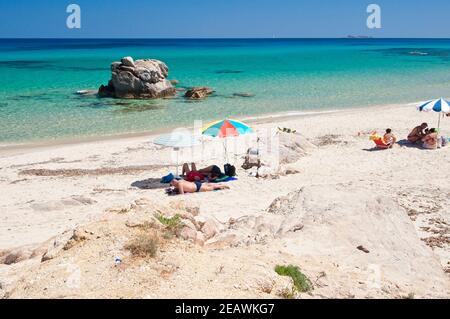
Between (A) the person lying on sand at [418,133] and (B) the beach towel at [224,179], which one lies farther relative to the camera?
(A) the person lying on sand at [418,133]

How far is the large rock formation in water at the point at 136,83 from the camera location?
118ft

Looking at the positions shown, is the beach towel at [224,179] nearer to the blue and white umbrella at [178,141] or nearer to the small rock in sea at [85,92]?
the blue and white umbrella at [178,141]

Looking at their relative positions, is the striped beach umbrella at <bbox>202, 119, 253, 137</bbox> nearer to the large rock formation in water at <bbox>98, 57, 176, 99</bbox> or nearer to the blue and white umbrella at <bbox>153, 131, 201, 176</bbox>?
the blue and white umbrella at <bbox>153, 131, 201, 176</bbox>

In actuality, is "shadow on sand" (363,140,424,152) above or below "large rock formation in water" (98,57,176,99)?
below

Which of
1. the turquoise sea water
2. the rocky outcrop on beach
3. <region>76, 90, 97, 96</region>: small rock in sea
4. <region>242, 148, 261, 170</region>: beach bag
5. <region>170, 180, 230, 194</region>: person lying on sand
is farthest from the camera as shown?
<region>76, 90, 97, 96</region>: small rock in sea

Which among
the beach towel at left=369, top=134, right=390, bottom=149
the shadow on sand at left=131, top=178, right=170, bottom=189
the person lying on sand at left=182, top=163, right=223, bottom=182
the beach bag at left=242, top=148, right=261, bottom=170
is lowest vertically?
the shadow on sand at left=131, top=178, right=170, bottom=189

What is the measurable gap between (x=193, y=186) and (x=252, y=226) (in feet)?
16.0

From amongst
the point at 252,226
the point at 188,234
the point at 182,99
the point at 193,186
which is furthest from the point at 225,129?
the point at 182,99

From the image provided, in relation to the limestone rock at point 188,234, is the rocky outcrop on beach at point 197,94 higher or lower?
higher

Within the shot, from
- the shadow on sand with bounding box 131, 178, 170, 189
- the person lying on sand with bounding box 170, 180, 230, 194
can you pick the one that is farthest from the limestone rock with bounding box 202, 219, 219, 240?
the shadow on sand with bounding box 131, 178, 170, 189

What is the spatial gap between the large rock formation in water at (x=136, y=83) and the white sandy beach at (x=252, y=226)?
58.6 ft

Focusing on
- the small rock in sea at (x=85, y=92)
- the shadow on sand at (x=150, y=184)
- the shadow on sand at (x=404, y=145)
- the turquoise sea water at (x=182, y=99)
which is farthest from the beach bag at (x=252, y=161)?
the small rock in sea at (x=85, y=92)

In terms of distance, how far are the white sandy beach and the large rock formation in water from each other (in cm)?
1786

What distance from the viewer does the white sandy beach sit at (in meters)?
6.38
